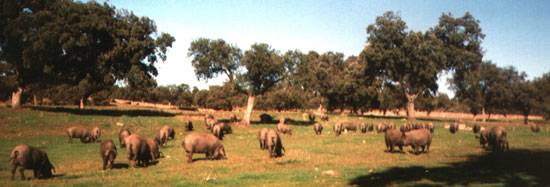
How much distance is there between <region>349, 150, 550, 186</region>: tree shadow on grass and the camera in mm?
12203

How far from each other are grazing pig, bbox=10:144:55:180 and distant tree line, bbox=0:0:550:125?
1186 inches

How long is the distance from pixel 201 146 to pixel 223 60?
3025 centimetres

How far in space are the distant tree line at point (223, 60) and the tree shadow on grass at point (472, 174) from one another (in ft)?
100

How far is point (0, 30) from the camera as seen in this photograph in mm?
39906

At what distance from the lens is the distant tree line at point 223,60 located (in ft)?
131

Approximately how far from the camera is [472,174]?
13938 mm

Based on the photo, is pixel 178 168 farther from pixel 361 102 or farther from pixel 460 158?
pixel 361 102

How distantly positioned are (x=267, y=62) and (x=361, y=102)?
5037 centimetres

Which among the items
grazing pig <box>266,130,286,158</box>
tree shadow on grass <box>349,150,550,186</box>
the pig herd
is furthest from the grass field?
the pig herd

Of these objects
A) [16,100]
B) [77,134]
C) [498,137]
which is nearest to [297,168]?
[498,137]

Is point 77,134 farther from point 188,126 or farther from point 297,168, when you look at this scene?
point 297,168

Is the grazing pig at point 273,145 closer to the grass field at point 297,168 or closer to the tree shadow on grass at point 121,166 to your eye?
the grass field at point 297,168

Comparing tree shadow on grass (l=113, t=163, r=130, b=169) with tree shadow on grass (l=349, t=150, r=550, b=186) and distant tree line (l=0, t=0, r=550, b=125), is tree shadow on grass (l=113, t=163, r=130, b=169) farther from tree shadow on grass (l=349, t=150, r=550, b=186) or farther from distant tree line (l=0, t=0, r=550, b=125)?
distant tree line (l=0, t=0, r=550, b=125)

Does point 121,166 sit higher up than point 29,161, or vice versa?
point 29,161
